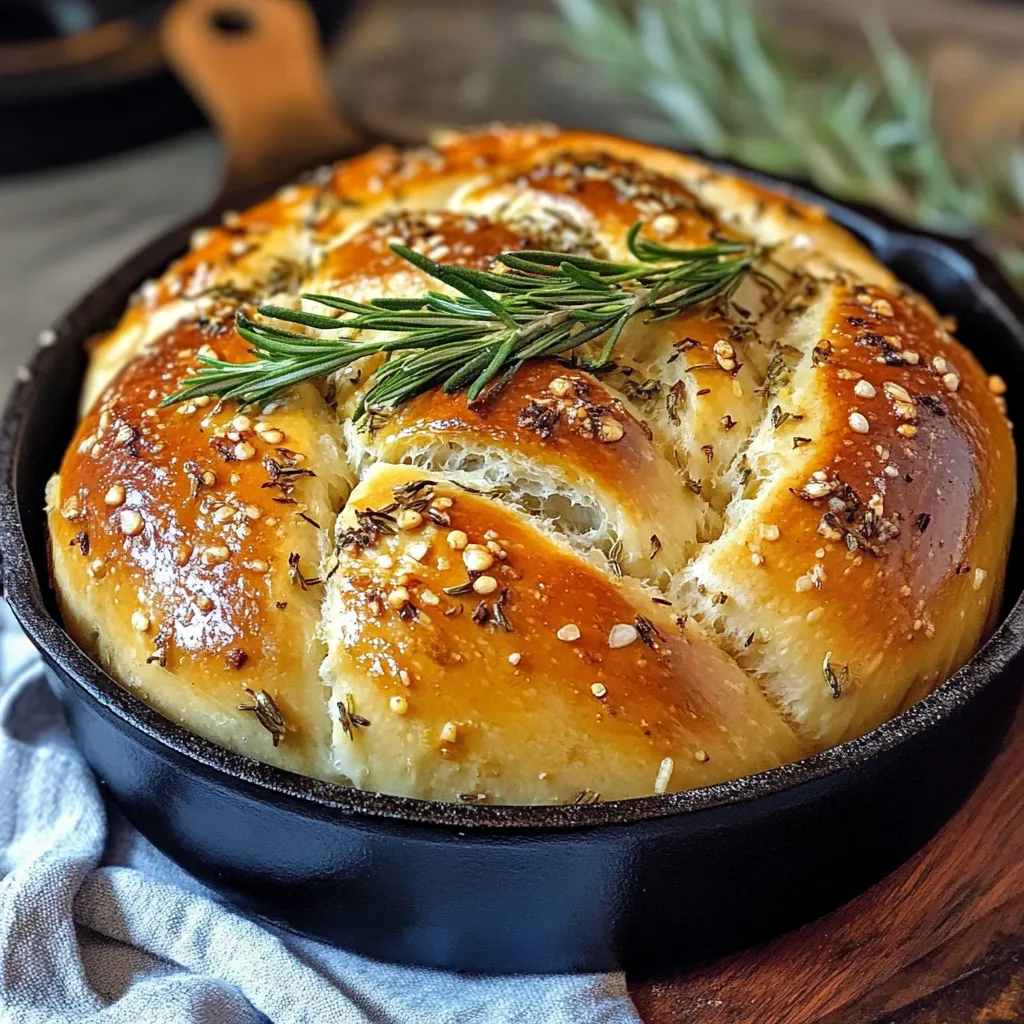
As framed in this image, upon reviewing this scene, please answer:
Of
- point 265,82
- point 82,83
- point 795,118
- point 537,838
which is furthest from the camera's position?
point 82,83

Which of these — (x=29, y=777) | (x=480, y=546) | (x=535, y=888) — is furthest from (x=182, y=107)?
(x=535, y=888)

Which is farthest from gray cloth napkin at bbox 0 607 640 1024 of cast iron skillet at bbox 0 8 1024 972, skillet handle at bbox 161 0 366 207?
skillet handle at bbox 161 0 366 207

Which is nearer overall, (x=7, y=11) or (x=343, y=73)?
(x=7, y=11)

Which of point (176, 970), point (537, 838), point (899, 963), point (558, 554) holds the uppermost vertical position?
point (558, 554)

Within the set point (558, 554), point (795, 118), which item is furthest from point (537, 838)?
point (795, 118)

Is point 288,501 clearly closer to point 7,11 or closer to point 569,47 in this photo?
point 7,11

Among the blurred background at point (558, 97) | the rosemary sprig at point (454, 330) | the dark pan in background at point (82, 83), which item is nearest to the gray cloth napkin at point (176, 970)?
the rosemary sprig at point (454, 330)

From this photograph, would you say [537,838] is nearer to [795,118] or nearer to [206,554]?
[206,554]
